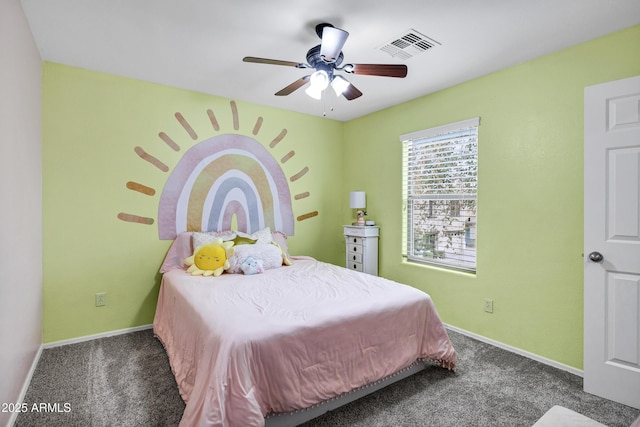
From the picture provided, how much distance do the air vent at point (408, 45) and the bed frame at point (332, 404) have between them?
2.35 meters

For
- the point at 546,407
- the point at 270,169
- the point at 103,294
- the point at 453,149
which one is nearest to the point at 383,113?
the point at 453,149

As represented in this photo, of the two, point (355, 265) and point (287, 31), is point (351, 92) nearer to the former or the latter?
point (287, 31)

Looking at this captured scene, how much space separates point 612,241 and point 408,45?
194cm

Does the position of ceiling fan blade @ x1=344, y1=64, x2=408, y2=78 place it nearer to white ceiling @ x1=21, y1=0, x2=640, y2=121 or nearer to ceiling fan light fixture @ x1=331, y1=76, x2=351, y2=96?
ceiling fan light fixture @ x1=331, y1=76, x2=351, y2=96

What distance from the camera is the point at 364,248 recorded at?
3.92 meters

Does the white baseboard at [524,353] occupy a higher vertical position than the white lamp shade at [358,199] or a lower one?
lower

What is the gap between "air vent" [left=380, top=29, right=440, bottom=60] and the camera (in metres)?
2.28

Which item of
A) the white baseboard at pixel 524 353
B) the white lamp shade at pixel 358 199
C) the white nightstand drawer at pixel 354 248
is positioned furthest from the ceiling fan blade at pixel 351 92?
the white baseboard at pixel 524 353

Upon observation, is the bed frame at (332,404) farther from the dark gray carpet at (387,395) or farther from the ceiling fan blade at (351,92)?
the ceiling fan blade at (351,92)

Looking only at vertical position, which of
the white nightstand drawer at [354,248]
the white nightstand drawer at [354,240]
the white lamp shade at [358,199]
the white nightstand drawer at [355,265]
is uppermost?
the white lamp shade at [358,199]

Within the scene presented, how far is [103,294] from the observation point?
3.00 metres

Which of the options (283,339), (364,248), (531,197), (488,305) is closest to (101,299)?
(283,339)

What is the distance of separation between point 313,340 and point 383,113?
305 centimetres

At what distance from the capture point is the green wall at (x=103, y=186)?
9.11ft
